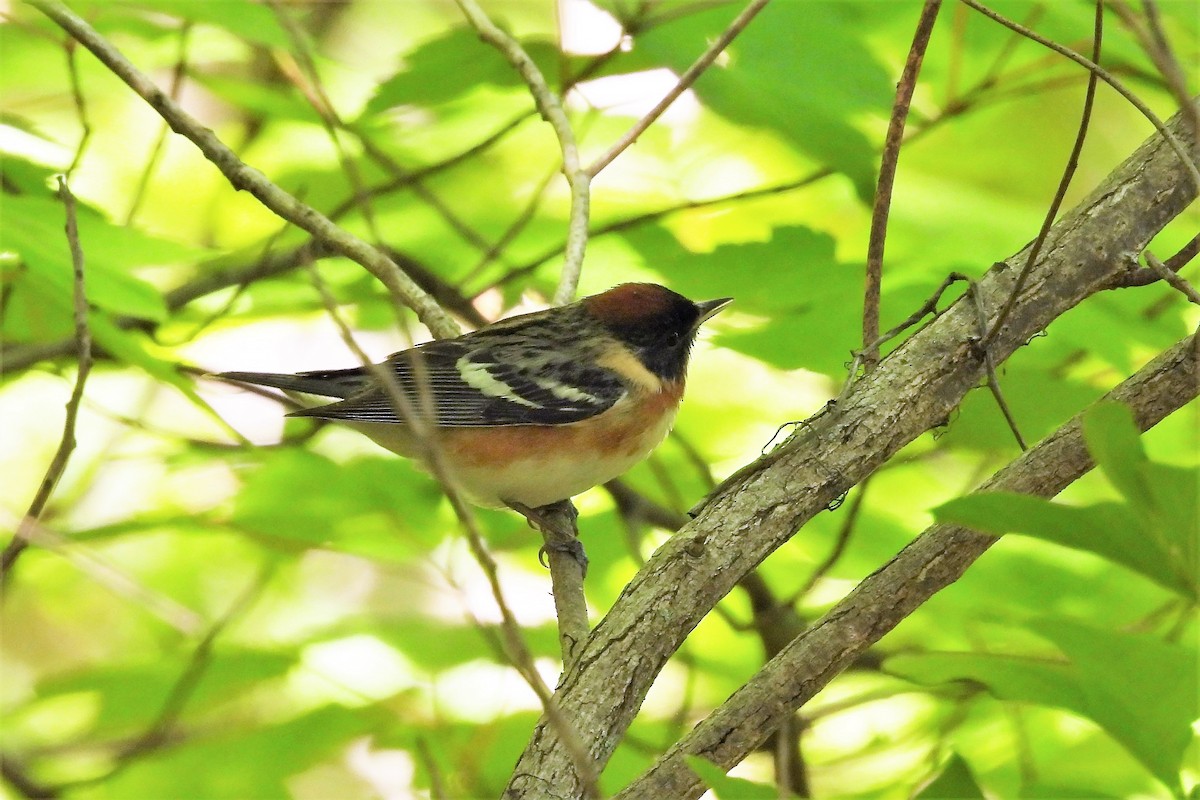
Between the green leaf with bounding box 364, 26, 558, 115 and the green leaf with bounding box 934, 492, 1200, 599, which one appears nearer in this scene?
the green leaf with bounding box 934, 492, 1200, 599

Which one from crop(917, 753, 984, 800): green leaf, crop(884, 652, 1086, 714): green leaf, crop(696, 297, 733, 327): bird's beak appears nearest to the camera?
crop(917, 753, 984, 800): green leaf

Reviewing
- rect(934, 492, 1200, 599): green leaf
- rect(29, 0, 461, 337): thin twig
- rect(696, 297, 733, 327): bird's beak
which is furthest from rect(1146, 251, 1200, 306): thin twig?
rect(696, 297, 733, 327): bird's beak

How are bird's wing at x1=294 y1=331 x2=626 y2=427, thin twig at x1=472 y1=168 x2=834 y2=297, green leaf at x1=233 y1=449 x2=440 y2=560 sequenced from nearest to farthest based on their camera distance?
green leaf at x1=233 y1=449 x2=440 y2=560 < thin twig at x1=472 y1=168 x2=834 y2=297 < bird's wing at x1=294 y1=331 x2=626 y2=427

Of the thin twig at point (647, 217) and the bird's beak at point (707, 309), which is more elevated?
the bird's beak at point (707, 309)

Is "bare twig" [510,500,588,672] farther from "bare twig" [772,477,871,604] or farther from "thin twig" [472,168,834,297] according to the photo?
"thin twig" [472,168,834,297]

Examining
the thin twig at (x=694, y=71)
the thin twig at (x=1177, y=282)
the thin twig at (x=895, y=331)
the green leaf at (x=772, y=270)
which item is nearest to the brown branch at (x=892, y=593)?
the thin twig at (x=1177, y=282)

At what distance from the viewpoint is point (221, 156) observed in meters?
2.44

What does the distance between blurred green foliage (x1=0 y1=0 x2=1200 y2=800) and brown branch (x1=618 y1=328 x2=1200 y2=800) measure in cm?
14

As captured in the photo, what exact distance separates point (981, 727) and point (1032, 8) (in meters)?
1.89

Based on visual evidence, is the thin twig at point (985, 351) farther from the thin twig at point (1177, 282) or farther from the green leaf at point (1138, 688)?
the green leaf at point (1138, 688)

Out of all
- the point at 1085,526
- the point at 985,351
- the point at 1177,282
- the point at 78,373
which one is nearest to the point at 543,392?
the point at 78,373

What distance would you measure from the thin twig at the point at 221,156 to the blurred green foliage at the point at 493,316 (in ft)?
0.53

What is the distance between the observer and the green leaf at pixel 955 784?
1510mm

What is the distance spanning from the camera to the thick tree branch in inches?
72.8
